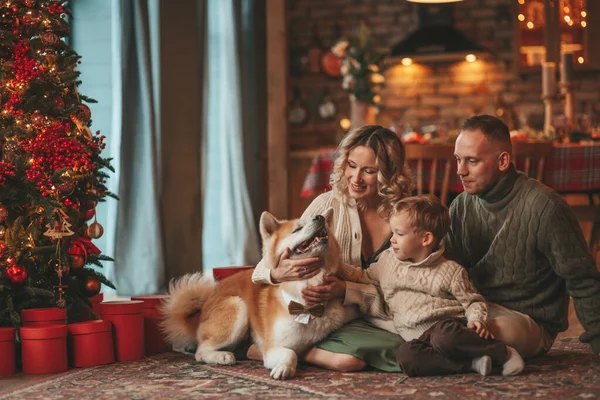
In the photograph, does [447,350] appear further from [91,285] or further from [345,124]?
[345,124]

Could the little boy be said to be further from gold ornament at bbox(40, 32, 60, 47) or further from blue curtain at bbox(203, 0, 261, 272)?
blue curtain at bbox(203, 0, 261, 272)

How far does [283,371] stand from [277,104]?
475 cm

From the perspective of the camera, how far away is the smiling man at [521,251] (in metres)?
2.67

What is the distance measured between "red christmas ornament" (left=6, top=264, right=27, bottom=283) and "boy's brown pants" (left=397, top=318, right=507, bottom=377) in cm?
137

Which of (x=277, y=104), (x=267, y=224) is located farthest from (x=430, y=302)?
(x=277, y=104)

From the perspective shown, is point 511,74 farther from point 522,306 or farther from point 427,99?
point 522,306

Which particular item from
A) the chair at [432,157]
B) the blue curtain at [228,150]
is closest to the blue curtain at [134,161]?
the blue curtain at [228,150]

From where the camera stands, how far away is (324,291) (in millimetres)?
2650

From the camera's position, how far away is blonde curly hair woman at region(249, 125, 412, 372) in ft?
8.82

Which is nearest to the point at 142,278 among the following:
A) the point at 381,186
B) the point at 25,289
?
the point at 25,289

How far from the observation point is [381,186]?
2.92m

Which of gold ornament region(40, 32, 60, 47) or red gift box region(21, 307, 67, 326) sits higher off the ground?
gold ornament region(40, 32, 60, 47)

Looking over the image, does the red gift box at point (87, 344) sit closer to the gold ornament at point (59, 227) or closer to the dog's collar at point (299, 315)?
the gold ornament at point (59, 227)

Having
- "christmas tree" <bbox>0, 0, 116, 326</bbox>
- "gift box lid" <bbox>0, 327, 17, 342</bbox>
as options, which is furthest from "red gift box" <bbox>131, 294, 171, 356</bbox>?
"gift box lid" <bbox>0, 327, 17, 342</bbox>
